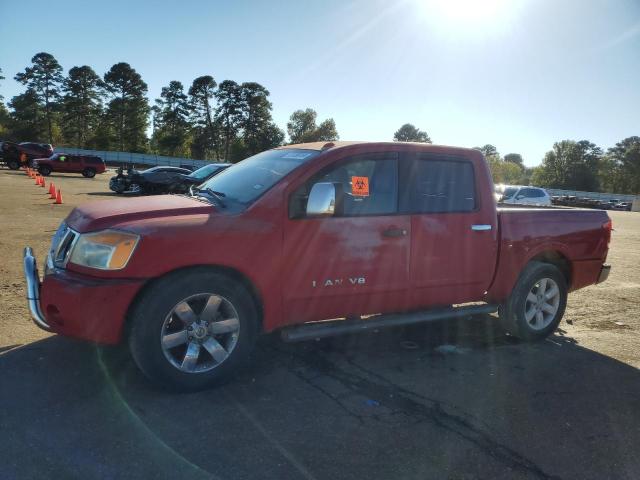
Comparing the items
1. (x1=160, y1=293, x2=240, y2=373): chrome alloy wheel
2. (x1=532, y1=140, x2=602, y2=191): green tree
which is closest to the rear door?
(x1=160, y1=293, x2=240, y2=373): chrome alloy wheel

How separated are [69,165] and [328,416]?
113ft

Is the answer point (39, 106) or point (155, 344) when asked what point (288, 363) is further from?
point (39, 106)

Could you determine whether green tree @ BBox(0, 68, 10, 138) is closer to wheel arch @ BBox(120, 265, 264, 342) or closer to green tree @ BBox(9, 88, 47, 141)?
green tree @ BBox(9, 88, 47, 141)

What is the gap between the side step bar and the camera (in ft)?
12.5

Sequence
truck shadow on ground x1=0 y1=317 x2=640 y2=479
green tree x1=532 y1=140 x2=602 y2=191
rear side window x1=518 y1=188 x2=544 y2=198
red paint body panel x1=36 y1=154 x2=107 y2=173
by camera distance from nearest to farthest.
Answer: truck shadow on ground x1=0 y1=317 x2=640 y2=479, rear side window x1=518 y1=188 x2=544 y2=198, red paint body panel x1=36 y1=154 x2=107 y2=173, green tree x1=532 y1=140 x2=602 y2=191

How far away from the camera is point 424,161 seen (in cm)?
452

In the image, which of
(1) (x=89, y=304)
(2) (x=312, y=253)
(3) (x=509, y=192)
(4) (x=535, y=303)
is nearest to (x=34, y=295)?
(1) (x=89, y=304)

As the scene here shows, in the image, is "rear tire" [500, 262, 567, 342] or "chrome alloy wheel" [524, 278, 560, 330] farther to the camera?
"chrome alloy wheel" [524, 278, 560, 330]

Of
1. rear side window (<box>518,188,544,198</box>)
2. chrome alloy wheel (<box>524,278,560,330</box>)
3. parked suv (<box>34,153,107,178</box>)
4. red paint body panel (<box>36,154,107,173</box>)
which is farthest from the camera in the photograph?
red paint body panel (<box>36,154,107,173</box>)

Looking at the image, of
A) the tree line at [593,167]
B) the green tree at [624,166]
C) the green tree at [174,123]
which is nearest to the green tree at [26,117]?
the green tree at [174,123]

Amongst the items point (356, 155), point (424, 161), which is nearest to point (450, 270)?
point (424, 161)

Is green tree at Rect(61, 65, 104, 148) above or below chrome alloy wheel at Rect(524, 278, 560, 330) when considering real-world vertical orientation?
above

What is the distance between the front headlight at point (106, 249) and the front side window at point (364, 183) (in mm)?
1268

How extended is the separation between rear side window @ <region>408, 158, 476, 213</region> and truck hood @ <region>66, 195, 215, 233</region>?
1.79 metres
